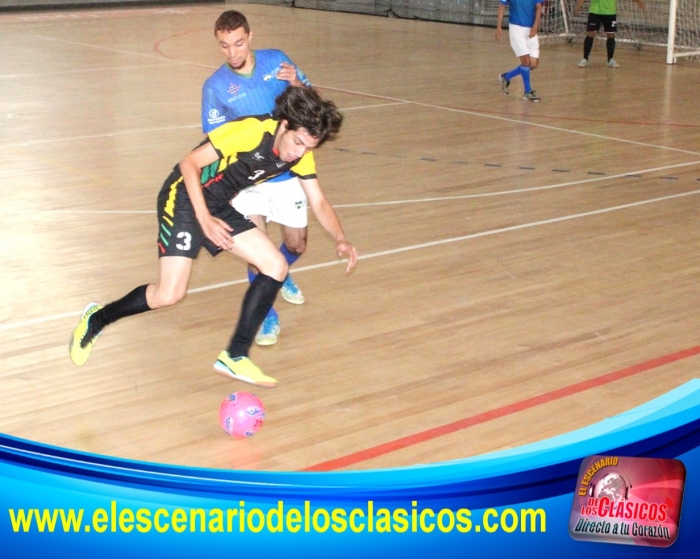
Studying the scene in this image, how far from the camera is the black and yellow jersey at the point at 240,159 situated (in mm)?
4484

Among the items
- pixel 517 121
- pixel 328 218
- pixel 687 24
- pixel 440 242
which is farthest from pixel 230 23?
pixel 687 24

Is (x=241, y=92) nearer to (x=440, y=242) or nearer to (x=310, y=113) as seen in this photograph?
(x=310, y=113)

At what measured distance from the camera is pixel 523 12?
13.7 m

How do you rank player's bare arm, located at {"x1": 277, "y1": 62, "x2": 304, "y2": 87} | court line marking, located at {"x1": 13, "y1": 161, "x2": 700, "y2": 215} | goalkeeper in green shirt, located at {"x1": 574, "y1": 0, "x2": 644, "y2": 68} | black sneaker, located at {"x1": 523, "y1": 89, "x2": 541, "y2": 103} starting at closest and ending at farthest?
1. player's bare arm, located at {"x1": 277, "y1": 62, "x2": 304, "y2": 87}
2. court line marking, located at {"x1": 13, "y1": 161, "x2": 700, "y2": 215}
3. black sneaker, located at {"x1": 523, "y1": 89, "x2": 541, "y2": 103}
4. goalkeeper in green shirt, located at {"x1": 574, "y1": 0, "x2": 644, "y2": 68}

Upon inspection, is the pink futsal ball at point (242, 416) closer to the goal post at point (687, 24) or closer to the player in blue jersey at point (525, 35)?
the player in blue jersey at point (525, 35)

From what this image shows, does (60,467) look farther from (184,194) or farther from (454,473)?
(184,194)

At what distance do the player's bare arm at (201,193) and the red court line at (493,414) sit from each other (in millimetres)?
1096

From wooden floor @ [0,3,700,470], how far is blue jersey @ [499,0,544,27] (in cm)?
107

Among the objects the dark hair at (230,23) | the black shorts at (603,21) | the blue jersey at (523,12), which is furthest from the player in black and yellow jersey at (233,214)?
the black shorts at (603,21)

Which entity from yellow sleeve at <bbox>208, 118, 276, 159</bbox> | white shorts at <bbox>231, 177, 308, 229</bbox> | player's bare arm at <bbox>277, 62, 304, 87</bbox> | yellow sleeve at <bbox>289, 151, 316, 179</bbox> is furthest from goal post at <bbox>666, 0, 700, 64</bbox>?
yellow sleeve at <bbox>208, 118, 276, 159</bbox>

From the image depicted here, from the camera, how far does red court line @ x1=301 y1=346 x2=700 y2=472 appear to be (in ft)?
13.8

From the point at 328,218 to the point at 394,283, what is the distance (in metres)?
1.64

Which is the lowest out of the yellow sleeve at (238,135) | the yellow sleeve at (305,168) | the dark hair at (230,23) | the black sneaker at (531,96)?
the black sneaker at (531,96)

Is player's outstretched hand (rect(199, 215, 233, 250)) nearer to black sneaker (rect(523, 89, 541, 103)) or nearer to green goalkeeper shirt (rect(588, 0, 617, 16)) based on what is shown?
black sneaker (rect(523, 89, 541, 103))
